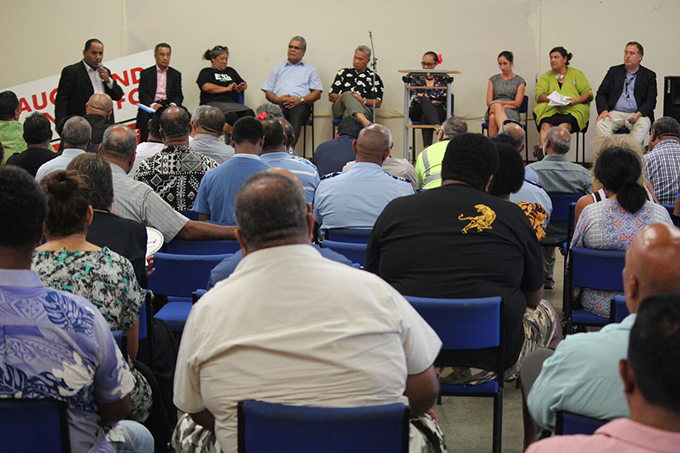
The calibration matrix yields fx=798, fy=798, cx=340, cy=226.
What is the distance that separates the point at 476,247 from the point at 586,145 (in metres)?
8.67

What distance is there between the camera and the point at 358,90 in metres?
10.1

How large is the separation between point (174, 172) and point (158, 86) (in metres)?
5.47

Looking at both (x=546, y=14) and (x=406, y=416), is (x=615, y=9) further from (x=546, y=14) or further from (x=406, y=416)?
(x=406, y=416)

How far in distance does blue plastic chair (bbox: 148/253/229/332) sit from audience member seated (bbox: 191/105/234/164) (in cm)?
230

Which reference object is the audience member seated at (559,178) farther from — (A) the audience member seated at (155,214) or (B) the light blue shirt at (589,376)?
(B) the light blue shirt at (589,376)

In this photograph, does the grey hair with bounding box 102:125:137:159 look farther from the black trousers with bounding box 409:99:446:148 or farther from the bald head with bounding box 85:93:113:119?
the black trousers with bounding box 409:99:446:148

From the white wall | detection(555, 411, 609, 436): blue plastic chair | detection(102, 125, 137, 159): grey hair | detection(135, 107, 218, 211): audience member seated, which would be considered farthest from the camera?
the white wall

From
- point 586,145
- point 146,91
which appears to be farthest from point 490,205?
point 586,145

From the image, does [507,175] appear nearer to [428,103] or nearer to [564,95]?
[428,103]

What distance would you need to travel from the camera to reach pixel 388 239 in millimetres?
2850

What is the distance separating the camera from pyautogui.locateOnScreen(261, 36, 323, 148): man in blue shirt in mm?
10055

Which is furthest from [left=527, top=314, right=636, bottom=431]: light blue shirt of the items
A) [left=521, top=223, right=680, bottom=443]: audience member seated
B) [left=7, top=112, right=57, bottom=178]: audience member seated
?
[left=7, top=112, right=57, bottom=178]: audience member seated

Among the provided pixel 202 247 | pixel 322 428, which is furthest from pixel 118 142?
pixel 322 428

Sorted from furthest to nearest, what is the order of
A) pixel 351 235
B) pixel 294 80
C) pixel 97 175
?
1. pixel 294 80
2. pixel 351 235
3. pixel 97 175
